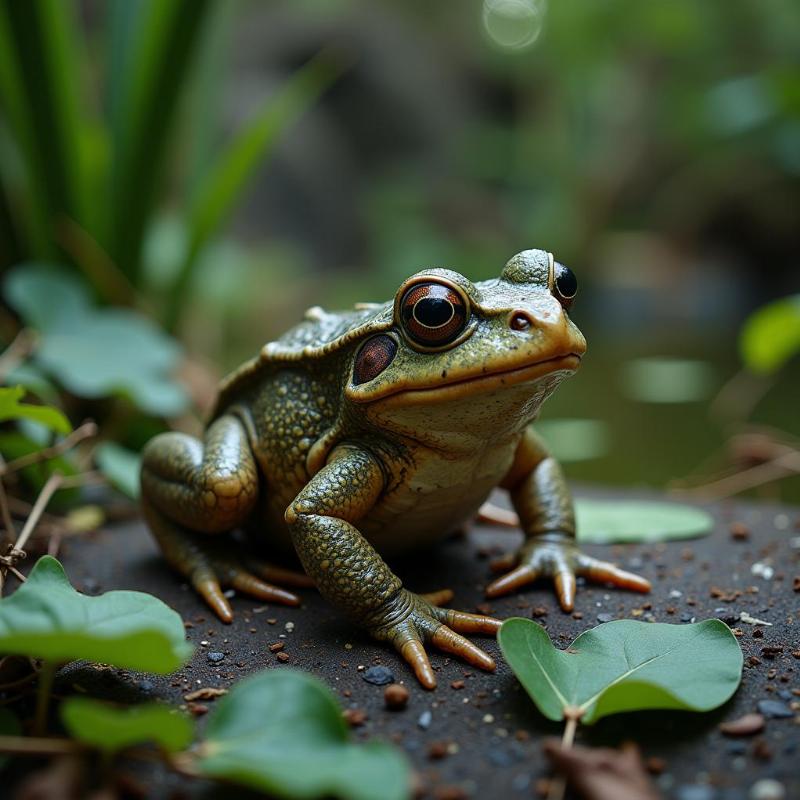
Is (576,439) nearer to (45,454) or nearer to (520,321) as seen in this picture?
(520,321)

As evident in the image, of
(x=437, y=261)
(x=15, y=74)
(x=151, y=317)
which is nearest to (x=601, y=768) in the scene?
(x=151, y=317)

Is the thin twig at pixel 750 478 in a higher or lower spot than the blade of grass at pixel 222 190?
lower

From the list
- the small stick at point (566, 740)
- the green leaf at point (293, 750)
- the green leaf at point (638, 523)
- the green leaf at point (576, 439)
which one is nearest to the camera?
the green leaf at point (293, 750)

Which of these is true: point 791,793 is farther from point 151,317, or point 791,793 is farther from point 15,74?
point 15,74

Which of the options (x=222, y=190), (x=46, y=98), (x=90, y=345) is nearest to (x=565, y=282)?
(x=90, y=345)

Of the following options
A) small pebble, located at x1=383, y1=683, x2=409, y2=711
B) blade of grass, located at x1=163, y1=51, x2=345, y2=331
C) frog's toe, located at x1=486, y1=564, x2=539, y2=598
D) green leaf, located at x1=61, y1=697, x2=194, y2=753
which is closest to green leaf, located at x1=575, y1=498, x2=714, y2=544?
frog's toe, located at x1=486, y1=564, x2=539, y2=598

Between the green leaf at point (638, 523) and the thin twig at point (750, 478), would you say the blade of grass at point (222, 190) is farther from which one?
the thin twig at point (750, 478)

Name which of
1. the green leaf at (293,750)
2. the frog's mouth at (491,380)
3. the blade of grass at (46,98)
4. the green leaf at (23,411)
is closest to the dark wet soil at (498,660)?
the green leaf at (293,750)
